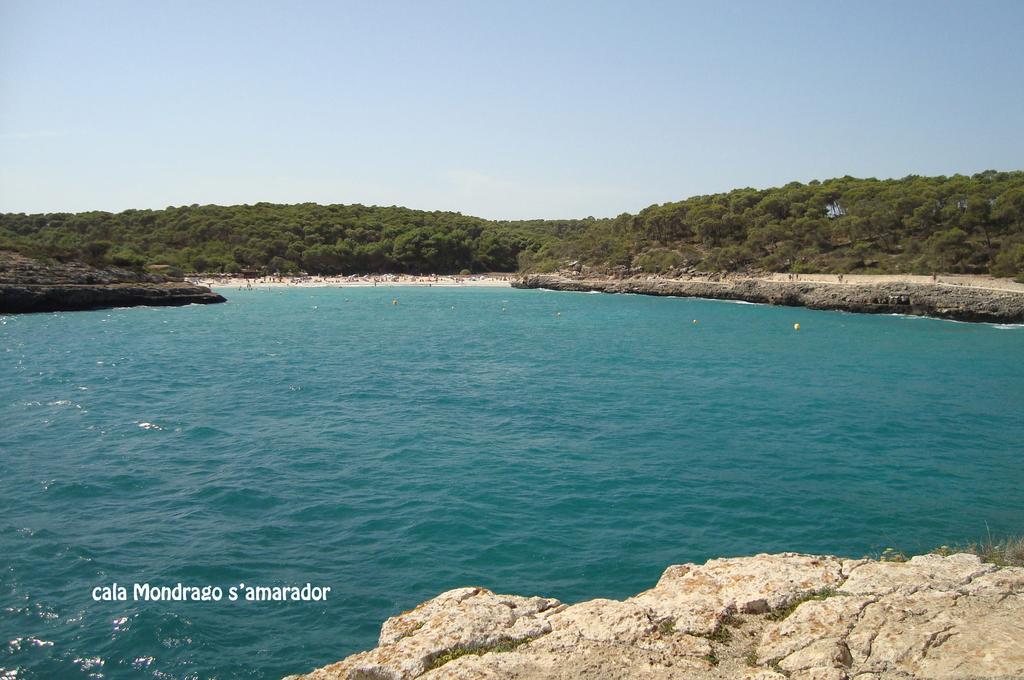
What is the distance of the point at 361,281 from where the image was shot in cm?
10219

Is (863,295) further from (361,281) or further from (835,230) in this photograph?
(361,281)

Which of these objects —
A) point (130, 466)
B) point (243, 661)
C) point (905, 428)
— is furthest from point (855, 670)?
point (905, 428)

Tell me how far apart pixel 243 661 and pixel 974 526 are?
489 inches

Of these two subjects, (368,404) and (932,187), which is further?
(932,187)

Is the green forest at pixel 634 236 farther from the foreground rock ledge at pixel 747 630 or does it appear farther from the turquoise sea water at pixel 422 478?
the foreground rock ledge at pixel 747 630

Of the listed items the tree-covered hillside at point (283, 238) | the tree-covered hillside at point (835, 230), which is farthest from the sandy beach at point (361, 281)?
the tree-covered hillside at point (835, 230)

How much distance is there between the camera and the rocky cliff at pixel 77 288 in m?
54.8

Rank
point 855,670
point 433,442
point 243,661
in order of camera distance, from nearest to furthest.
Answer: point 855,670, point 243,661, point 433,442

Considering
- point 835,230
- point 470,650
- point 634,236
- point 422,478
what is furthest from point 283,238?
point 470,650

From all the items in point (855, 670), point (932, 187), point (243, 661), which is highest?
point (932, 187)

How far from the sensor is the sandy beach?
309 ft

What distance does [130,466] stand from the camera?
15469mm

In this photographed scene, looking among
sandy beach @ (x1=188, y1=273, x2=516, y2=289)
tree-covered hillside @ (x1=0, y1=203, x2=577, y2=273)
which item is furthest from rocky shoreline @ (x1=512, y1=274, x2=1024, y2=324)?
tree-covered hillside @ (x1=0, y1=203, x2=577, y2=273)

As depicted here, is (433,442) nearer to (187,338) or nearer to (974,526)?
(974,526)
